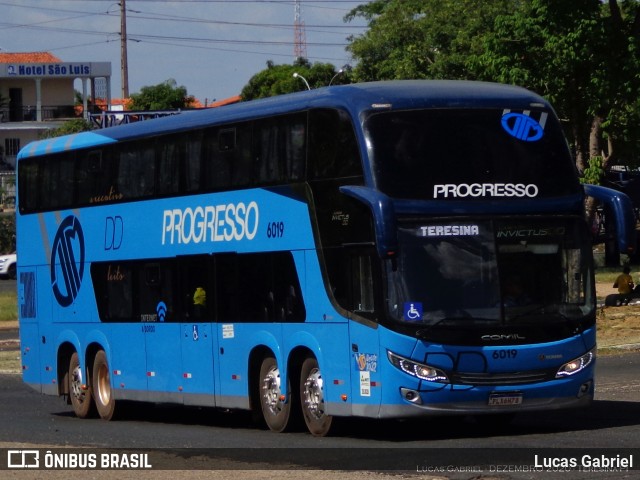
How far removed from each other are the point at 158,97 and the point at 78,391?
73.3m

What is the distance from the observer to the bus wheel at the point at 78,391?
69.3 ft

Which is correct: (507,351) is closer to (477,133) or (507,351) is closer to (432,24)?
(477,133)

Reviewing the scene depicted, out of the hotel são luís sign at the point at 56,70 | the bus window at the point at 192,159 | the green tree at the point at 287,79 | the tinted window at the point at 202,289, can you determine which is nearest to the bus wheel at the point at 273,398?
the tinted window at the point at 202,289

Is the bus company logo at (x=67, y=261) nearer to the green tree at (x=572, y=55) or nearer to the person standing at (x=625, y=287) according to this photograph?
the green tree at (x=572, y=55)

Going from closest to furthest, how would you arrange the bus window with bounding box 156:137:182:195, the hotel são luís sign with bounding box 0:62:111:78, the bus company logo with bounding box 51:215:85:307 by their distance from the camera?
the bus window with bounding box 156:137:182:195 → the bus company logo with bounding box 51:215:85:307 → the hotel são luís sign with bounding box 0:62:111:78

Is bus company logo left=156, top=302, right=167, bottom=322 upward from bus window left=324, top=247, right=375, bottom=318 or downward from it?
downward

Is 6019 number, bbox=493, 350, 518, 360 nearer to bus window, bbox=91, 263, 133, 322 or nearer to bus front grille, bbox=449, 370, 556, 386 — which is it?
bus front grille, bbox=449, 370, 556, 386

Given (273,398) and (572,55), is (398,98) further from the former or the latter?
(572,55)

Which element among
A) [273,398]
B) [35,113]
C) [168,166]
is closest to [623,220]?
[273,398]

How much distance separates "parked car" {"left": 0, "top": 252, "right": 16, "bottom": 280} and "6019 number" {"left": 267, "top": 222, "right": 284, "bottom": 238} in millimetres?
48680

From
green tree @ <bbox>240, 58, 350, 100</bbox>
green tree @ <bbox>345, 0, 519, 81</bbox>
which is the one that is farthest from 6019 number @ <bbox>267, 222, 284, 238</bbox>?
green tree @ <bbox>240, 58, 350, 100</bbox>

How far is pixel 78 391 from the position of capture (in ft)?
69.8

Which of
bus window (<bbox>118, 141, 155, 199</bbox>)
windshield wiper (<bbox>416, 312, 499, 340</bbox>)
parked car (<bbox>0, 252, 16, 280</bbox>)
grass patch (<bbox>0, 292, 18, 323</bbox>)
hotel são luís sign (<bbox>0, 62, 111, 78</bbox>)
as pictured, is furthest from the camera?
hotel são luís sign (<bbox>0, 62, 111, 78</bbox>)

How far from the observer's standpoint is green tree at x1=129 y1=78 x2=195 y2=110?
9262cm
